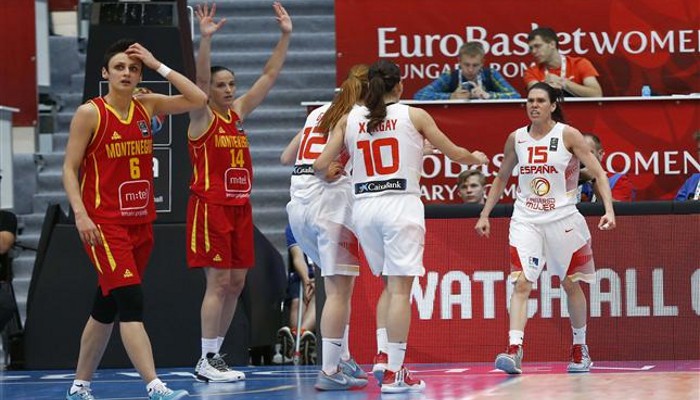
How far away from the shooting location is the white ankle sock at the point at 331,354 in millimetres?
10016

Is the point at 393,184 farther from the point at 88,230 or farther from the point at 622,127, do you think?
the point at 622,127

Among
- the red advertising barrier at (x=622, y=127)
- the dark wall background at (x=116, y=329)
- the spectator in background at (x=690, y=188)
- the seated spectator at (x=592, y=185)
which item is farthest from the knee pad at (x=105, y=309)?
the spectator in background at (x=690, y=188)

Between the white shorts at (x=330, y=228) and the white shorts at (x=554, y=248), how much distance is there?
4.98 feet

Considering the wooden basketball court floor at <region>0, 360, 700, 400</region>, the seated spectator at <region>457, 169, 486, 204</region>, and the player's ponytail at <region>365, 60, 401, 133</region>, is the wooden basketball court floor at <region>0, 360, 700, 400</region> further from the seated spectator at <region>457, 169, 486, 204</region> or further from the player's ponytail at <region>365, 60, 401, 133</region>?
the player's ponytail at <region>365, 60, 401, 133</region>

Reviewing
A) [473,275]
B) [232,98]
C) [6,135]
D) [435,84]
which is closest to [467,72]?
[435,84]

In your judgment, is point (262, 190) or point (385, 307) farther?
point (262, 190)

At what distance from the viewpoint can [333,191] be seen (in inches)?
413

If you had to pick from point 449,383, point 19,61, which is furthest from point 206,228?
point 19,61

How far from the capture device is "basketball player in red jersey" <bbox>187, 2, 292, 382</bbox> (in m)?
10.9

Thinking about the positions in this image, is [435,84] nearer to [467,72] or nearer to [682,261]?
[467,72]

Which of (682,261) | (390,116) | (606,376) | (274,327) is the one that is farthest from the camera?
(274,327)

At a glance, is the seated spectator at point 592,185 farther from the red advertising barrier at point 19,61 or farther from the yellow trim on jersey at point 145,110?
the red advertising barrier at point 19,61

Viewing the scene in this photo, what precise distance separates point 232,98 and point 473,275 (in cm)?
273

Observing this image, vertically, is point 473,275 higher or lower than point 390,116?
lower
